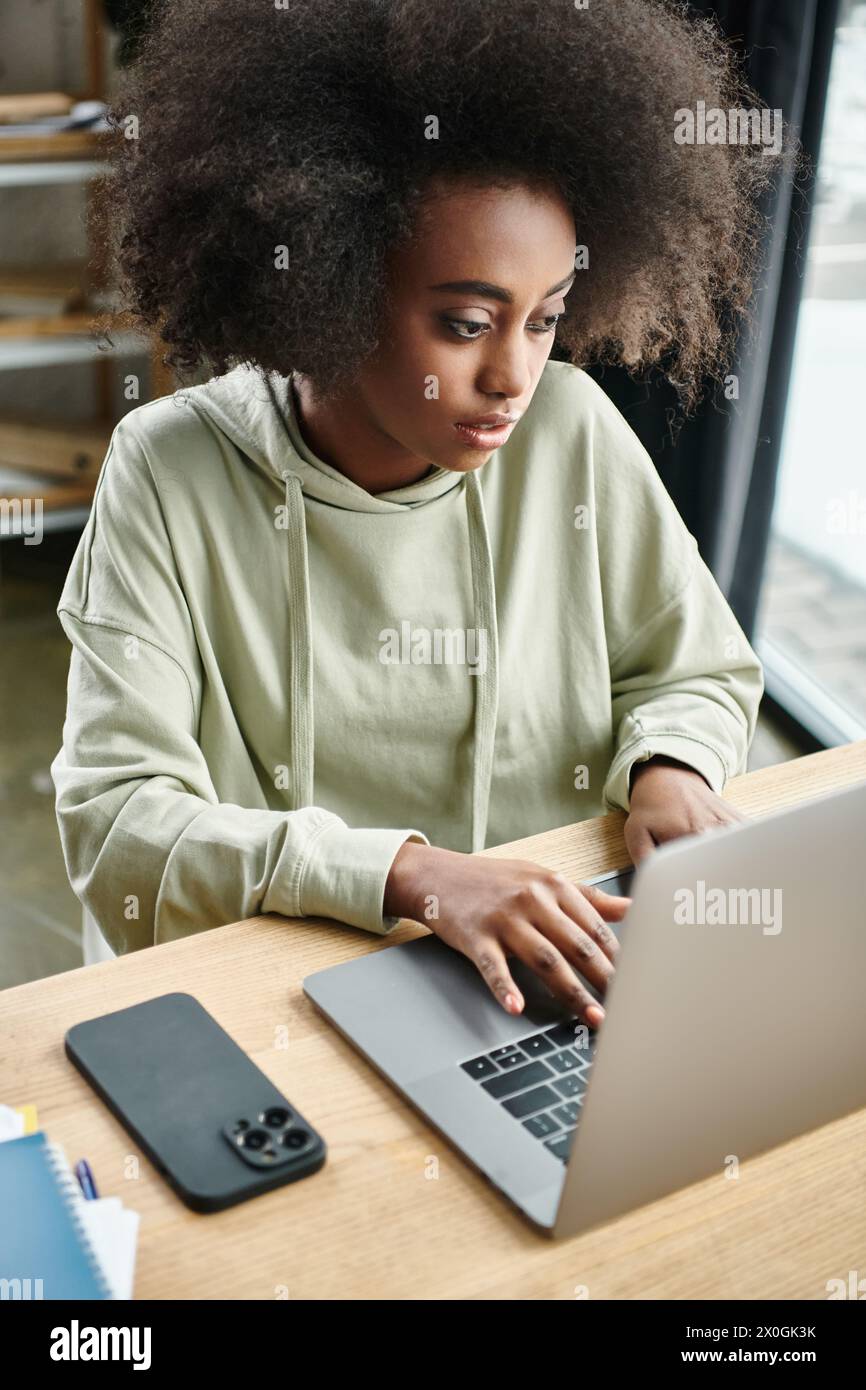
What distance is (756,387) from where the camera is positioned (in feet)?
7.66

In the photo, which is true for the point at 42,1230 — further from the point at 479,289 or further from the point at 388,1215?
the point at 479,289

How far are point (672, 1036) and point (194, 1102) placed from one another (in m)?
0.30

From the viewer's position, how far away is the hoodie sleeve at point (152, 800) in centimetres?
102

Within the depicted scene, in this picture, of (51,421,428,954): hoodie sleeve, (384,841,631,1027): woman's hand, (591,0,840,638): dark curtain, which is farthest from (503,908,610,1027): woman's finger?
(591,0,840,638): dark curtain

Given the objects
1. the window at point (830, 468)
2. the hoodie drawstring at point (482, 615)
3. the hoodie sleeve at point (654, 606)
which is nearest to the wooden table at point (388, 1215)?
the hoodie drawstring at point (482, 615)

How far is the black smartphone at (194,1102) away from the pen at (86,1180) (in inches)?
1.4

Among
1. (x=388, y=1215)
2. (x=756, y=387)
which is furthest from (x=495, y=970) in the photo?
(x=756, y=387)

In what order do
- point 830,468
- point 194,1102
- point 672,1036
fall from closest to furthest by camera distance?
point 672,1036, point 194,1102, point 830,468

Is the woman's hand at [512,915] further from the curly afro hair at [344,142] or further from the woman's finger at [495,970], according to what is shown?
the curly afro hair at [344,142]

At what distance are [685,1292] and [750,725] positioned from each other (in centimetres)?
70

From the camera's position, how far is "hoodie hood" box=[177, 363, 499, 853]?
1.25 m

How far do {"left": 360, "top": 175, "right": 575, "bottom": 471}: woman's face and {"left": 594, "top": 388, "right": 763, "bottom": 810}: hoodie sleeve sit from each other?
22cm

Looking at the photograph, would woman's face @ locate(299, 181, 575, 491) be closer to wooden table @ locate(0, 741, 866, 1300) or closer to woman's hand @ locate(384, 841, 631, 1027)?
woman's hand @ locate(384, 841, 631, 1027)
